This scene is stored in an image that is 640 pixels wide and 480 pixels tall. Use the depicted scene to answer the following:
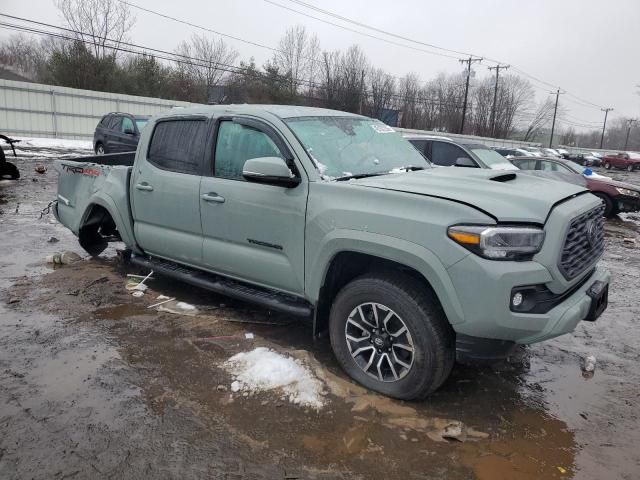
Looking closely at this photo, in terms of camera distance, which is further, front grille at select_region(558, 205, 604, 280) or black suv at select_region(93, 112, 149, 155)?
black suv at select_region(93, 112, 149, 155)

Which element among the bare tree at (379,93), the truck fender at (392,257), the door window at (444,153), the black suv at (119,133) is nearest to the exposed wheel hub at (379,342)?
the truck fender at (392,257)

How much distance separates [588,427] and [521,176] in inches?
73.2

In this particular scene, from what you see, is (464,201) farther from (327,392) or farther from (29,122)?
(29,122)

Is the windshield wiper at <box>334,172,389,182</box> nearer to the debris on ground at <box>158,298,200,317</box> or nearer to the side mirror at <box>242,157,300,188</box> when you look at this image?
the side mirror at <box>242,157,300,188</box>

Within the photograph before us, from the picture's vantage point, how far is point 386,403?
3.27 metres

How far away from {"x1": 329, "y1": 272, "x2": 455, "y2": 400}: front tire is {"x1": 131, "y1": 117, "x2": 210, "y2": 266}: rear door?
1699 mm

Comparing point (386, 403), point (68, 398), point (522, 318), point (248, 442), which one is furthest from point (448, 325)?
point (68, 398)

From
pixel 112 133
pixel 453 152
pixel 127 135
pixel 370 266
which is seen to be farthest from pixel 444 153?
pixel 112 133

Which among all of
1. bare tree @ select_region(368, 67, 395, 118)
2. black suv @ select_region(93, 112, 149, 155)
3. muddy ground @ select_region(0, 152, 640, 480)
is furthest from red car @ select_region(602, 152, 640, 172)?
muddy ground @ select_region(0, 152, 640, 480)

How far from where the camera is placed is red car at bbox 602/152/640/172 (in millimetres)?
45094

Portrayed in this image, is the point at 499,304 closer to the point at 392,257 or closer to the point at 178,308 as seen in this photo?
the point at 392,257

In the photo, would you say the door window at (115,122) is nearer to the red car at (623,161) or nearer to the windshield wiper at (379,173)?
the windshield wiper at (379,173)

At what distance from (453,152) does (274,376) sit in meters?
6.96

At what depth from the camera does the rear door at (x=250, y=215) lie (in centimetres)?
366
